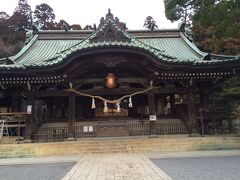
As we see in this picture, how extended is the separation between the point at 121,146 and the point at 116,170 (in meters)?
4.88

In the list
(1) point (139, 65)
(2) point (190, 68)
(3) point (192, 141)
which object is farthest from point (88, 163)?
(2) point (190, 68)

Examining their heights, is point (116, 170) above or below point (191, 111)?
below

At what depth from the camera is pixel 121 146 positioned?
45.0 feet

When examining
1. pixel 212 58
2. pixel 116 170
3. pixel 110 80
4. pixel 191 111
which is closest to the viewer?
pixel 116 170

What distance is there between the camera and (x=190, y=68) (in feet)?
50.2

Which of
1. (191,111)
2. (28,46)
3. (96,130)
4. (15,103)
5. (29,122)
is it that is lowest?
(96,130)

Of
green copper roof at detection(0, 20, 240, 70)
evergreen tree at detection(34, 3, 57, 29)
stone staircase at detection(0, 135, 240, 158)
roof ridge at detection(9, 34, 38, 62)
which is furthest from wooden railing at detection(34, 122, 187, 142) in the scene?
evergreen tree at detection(34, 3, 57, 29)

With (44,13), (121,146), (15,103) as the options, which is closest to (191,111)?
(121,146)

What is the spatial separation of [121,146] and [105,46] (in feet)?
15.6

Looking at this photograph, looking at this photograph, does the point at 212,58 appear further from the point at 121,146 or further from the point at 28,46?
the point at 28,46

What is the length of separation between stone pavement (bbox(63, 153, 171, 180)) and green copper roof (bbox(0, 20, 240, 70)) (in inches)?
236

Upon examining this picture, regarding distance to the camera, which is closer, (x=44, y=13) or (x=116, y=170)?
(x=116, y=170)

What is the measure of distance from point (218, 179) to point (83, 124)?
34.0ft

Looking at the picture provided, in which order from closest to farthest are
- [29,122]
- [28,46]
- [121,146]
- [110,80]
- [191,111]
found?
[121,146] → [29,122] → [110,80] → [191,111] → [28,46]
